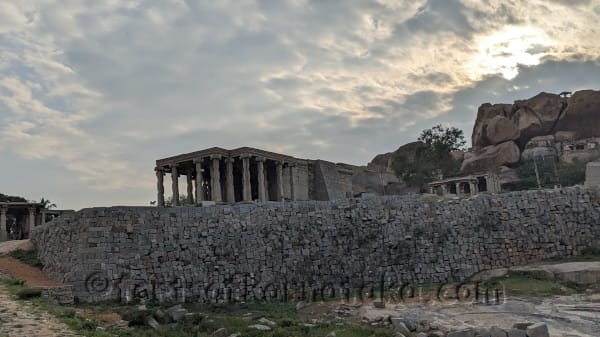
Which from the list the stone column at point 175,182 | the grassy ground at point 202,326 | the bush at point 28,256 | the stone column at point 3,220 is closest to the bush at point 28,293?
the grassy ground at point 202,326

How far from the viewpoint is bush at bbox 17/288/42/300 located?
18444 mm

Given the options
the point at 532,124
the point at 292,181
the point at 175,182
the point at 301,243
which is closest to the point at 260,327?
the point at 301,243

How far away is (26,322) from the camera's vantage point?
1391 cm

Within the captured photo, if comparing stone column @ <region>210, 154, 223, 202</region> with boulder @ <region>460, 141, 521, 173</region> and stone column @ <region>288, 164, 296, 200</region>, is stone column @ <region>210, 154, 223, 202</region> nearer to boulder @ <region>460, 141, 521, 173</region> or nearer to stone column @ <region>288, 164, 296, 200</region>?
stone column @ <region>288, 164, 296, 200</region>

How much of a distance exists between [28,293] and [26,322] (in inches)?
210

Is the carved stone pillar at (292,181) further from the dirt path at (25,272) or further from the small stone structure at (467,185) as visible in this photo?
the dirt path at (25,272)

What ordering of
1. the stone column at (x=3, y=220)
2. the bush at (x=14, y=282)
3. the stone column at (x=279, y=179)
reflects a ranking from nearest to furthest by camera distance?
the bush at (x=14, y=282) < the stone column at (x=3, y=220) < the stone column at (x=279, y=179)

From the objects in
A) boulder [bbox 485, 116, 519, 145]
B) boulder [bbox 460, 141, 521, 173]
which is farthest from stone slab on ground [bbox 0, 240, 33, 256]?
boulder [bbox 485, 116, 519, 145]

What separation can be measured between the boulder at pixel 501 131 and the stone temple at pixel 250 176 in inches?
1276

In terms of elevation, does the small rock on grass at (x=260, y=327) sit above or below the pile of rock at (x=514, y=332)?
above

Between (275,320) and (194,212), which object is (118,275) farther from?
(275,320)

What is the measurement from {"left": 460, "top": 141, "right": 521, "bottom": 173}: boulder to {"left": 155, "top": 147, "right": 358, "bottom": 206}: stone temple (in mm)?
25473

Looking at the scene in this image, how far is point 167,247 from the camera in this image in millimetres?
23812

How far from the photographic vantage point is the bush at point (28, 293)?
18444mm
